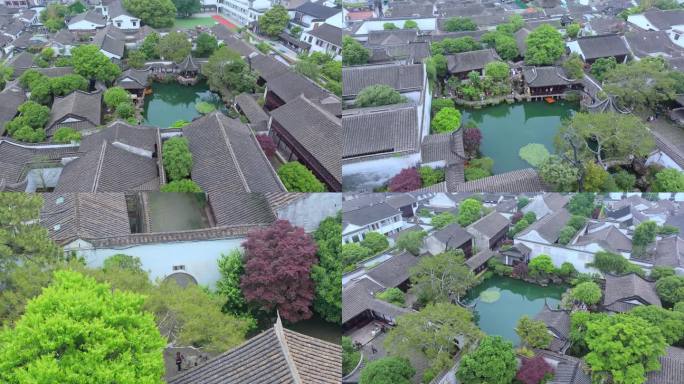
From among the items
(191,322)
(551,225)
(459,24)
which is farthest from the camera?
(459,24)

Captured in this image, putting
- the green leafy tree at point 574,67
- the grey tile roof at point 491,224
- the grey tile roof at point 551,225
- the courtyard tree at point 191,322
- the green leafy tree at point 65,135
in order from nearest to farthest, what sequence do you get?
the courtyard tree at point 191,322 < the green leafy tree at point 65,135 < the grey tile roof at point 491,224 < the grey tile roof at point 551,225 < the green leafy tree at point 574,67

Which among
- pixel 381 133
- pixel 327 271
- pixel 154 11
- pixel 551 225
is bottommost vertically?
pixel 551 225

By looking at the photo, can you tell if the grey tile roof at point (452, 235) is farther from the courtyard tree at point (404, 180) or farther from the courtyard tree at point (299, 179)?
the courtyard tree at point (299, 179)

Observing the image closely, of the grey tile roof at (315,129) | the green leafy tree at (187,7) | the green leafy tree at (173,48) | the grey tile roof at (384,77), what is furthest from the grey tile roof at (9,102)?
the grey tile roof at (384,77)

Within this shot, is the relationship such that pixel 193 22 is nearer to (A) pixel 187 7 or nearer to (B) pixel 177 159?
(A) pixel 187 7

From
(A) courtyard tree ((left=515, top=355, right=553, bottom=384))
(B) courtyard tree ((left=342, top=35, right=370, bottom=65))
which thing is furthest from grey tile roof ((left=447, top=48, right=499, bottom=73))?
(A) courtyard tree ((left=515, top=355, right=553, bottom=384))

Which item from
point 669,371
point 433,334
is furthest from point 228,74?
point 669,371
